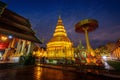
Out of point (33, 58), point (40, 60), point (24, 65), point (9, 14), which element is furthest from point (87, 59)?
point (9, 14)

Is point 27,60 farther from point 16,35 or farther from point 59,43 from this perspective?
point 59,43

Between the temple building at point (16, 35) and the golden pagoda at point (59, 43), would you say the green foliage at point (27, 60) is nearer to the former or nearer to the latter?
the temple building at point (16, 35)

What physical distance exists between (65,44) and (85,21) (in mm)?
11883

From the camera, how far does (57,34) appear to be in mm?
34969

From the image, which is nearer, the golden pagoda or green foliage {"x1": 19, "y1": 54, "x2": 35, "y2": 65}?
green foliage {"x1": 19, "y1": 54, "x2": 35, "y2": 65}

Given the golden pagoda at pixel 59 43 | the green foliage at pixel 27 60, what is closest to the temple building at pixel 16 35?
the green foliage at pixel 27 60

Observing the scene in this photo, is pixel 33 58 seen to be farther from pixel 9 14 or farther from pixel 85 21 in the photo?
pixel 85 21

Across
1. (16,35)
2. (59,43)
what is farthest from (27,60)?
(59,43)

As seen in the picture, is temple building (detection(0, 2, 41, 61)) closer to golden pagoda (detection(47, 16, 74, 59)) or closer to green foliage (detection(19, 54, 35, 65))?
green foliage (detection(19, 54, 35, 65))

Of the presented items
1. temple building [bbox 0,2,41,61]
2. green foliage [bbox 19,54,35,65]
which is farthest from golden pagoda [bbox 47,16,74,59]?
temple building [bbox 0,2,41,61]

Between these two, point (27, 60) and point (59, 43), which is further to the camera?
point (59, 43)

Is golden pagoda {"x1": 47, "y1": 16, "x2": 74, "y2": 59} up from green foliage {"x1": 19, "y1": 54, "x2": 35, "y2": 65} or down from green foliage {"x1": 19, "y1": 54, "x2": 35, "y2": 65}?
up

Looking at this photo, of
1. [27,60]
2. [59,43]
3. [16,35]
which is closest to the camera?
[16,35]

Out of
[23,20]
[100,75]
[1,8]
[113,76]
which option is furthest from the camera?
[23,20]
